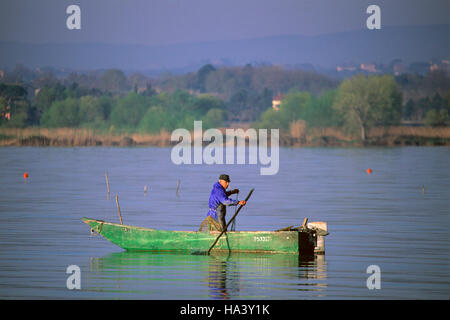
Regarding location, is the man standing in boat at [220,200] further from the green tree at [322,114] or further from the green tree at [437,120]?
the green tree at [437,120]

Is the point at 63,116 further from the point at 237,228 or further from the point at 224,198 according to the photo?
the point at 224,198

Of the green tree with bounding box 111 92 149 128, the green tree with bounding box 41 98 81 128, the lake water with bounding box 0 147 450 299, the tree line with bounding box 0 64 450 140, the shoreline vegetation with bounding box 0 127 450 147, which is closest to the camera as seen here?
the lake water with bounding box 0 147 450 299

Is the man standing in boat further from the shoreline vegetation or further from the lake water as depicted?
the shoreline vegetation

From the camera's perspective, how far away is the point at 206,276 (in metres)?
18.0

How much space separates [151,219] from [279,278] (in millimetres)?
11606

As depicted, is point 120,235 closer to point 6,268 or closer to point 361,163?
point 6,268

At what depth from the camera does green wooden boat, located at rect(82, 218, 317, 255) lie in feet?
65.9

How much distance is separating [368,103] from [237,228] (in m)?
78.8

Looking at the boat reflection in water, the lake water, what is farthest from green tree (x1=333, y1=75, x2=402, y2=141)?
the boat reflection in water

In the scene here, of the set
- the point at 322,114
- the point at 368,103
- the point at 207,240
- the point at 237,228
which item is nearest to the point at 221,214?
the point at 207,240

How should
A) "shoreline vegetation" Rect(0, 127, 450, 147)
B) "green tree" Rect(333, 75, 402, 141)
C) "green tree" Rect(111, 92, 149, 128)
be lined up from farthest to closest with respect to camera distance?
1. "green tree" Rect(111, 92, 149, 128)
2. "green tree" Rect(333, 75, 402, 141)
3. "shoreline vegetation" Rect(0, 127, 450, 147)

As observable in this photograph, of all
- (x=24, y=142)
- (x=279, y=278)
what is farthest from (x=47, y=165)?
(x=279, y=278)

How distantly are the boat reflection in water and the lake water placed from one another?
0.02m
